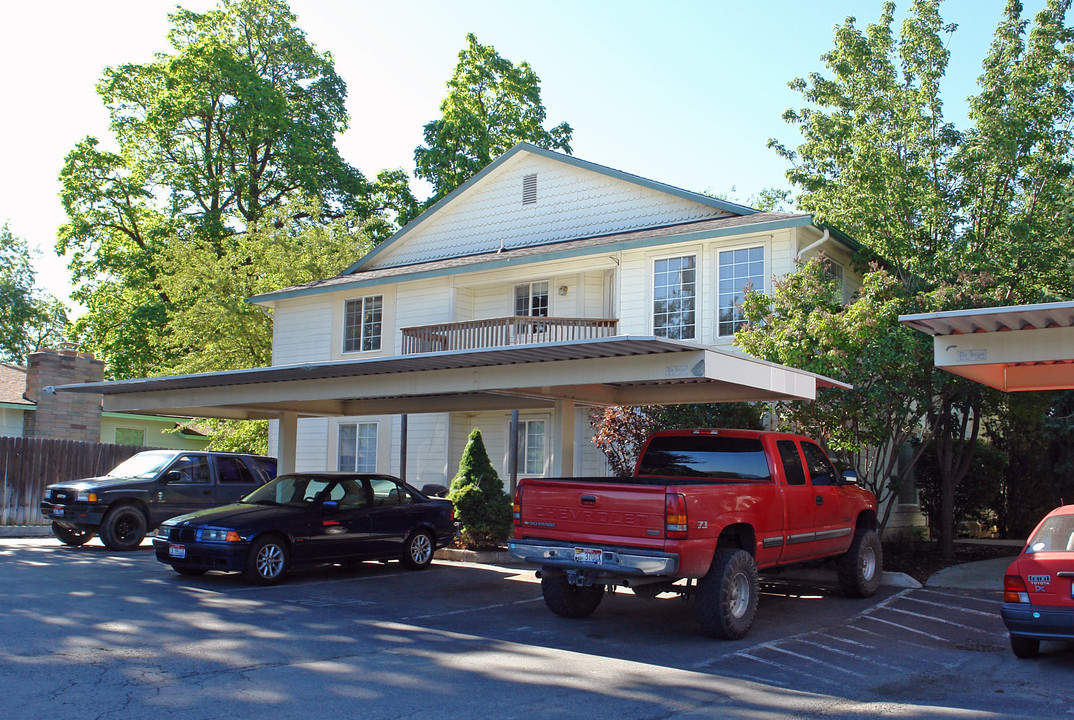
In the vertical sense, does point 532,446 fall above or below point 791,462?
above

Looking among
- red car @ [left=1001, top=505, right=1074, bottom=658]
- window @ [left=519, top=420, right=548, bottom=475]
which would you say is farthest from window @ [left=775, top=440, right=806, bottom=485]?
window @ [left=519, top=420, right=548, bottom=475]

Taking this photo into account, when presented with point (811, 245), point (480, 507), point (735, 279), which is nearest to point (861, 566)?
point (480, 507)

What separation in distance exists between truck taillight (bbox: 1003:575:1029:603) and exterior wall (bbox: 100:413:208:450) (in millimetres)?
30727

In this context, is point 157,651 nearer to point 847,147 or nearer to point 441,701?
point 441,701

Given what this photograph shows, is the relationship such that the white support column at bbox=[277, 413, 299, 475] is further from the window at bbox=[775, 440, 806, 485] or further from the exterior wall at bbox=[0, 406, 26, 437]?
the exterior wall at bbox=[0, 406, 26, 437]

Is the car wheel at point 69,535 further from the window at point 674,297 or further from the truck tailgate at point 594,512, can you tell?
the window at point 674,297

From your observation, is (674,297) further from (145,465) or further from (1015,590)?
(1015,590)

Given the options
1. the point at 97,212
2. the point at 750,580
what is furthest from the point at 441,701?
the point at 97,212

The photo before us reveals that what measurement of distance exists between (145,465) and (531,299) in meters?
11.0

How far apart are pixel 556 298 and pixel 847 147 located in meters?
8.02

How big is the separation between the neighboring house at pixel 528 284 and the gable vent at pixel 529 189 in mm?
41

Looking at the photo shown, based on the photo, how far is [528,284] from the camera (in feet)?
79.6

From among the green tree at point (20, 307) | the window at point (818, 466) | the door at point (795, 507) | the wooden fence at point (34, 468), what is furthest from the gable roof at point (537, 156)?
the green tree at point (20, 307)

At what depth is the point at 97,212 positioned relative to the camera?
124 ft
